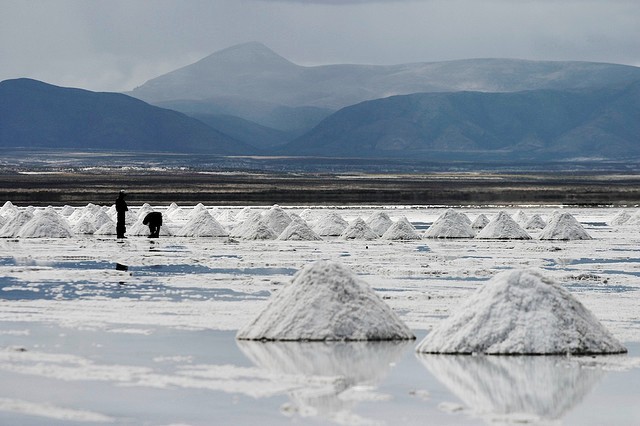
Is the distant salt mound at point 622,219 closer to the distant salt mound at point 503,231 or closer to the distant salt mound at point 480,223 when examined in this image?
the distant salt mound at point 480,223

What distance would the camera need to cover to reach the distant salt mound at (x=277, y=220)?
36.6 metres

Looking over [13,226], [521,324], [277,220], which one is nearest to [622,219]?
[277,220]

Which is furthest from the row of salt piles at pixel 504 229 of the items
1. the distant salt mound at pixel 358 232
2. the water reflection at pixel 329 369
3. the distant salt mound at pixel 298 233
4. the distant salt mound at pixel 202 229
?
the water reflection at pixel 329 369

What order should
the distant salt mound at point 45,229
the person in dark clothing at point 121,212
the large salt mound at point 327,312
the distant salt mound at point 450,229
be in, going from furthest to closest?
the distant salt mound at point 450,229
the distant salt mound at point 45,229
the person in dark clothing at point 121,212
the large salt mound at point 327,312

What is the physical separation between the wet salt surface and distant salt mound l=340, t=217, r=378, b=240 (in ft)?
41.7

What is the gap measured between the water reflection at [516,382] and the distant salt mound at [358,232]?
960 inches

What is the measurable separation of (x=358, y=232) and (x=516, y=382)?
2630cm

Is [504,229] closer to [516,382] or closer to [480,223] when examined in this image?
[480,223]

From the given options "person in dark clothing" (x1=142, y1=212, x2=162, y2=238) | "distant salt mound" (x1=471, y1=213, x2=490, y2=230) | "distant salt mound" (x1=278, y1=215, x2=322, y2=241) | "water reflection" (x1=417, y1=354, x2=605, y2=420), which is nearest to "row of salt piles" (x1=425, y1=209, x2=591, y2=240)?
"distant salt mound" (x1=278, y1=215, x2=322, y2=241)

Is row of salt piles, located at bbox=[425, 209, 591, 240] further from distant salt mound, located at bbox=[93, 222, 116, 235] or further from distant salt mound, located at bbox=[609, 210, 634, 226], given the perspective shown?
distant salt mound, located at bbox=[93, 222, 116, 235]

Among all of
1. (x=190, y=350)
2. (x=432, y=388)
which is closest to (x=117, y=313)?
(x=190, y=350)

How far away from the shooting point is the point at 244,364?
1199 centimetres

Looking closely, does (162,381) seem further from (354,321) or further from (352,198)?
(352,198)

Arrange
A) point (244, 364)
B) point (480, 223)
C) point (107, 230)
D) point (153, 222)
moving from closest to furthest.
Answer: point (244, 364)
point (153, 222)
point (107, 230)
point (480, 223)
